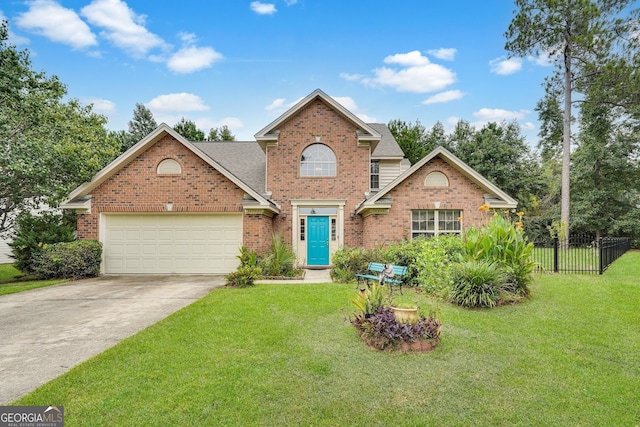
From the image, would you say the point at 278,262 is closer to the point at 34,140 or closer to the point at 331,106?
the point at 331,106

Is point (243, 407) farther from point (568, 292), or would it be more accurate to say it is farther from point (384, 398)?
point (568, 292)

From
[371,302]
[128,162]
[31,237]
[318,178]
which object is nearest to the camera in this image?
[371,302]

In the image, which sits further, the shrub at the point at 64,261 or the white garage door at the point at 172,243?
the white garage door at the point at 172,243

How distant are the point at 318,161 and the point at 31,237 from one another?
11.2 metres

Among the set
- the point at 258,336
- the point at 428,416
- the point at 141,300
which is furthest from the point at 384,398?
the point at 141,300

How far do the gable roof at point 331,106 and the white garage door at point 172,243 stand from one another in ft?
13.2

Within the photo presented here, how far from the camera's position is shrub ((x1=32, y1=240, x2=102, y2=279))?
461 inches

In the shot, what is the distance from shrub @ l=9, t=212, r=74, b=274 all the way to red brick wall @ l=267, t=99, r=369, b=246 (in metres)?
8.18

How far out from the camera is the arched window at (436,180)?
43.7 feet

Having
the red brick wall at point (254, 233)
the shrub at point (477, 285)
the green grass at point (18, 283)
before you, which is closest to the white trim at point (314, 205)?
the red brick wall at point (254, 233)

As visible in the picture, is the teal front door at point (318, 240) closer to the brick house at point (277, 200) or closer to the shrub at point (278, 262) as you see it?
the brick house at point (277, 200)

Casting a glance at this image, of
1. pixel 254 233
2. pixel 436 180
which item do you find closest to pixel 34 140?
pixel 254 233

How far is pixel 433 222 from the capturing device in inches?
535

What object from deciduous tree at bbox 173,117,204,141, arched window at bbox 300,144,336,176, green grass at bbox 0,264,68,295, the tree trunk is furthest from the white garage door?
deciduous tree at bbox 173,117,204,141
